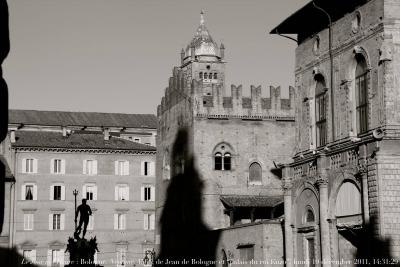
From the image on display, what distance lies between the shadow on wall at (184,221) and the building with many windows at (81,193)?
34.6 feet

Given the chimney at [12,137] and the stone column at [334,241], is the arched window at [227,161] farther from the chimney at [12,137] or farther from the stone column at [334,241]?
the chimney at [12,137]

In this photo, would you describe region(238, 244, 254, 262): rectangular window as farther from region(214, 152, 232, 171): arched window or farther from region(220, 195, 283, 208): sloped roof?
region(214, 152, 232, 171): arched window

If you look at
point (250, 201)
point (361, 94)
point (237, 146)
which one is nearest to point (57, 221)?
point (237, 146)

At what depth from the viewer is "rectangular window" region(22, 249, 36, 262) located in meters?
64.1

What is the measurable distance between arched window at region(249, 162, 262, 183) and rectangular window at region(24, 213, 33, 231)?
2291 centimetres

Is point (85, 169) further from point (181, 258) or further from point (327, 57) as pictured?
point (327, 57)

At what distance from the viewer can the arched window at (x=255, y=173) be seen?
5072 cm

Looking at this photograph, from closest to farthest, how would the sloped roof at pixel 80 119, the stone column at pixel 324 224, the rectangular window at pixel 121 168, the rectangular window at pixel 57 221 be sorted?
1. the stone column at pixel 324 224
2. the rectangular window at pixel 57 221
3. the rectangular window at pixel 121 168
4. the sloped roof at pixel 80 119

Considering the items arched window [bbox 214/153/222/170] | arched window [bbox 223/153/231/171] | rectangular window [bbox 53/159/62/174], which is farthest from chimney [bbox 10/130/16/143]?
arched window [bbox 223/153/231/171]

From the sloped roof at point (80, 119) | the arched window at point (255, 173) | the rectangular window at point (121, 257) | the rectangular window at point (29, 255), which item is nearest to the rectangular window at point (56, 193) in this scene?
the rectangular window at point (29, 255)

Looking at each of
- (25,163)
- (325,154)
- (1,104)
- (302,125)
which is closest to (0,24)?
(1,104)

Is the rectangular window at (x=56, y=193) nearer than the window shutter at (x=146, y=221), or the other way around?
the rectangular window at (x=56, y=193)

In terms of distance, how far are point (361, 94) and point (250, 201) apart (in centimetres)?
2199

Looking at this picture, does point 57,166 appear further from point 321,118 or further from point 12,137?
point 321,118
